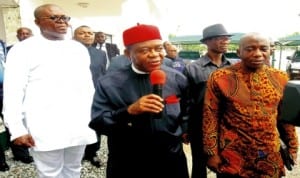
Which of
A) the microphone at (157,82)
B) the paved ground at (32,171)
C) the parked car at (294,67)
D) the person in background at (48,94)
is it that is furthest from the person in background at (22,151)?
the parked car at (294,67)

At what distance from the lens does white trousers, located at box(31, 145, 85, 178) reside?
2711mm

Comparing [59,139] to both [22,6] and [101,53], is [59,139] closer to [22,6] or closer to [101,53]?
[101,53]

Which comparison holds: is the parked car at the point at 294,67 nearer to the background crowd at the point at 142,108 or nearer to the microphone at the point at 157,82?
the background crowd at the point at 142,108

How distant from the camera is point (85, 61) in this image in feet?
9.62

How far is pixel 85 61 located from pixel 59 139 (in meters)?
0.71

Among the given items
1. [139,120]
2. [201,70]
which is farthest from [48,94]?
[201,70]

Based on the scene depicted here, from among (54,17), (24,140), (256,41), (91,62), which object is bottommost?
(24,140)

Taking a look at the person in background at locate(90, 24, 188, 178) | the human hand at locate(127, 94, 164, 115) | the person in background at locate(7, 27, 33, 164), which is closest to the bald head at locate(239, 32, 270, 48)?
the person in background at locate(90, 24, 188, 178)

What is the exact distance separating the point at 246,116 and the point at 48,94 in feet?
4.91

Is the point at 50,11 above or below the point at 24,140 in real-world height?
above

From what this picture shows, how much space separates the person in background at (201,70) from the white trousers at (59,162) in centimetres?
109

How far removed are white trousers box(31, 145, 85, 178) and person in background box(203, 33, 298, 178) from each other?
122 cm

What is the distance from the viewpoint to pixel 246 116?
86.8 inches

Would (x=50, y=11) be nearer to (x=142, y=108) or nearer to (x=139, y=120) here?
(x=139, y=120)
